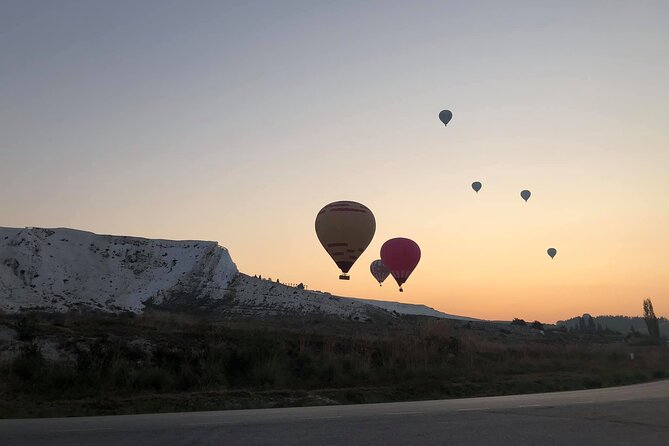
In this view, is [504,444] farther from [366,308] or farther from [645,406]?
[366,308]

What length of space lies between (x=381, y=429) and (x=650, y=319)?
344ft

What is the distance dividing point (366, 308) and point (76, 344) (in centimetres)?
6220

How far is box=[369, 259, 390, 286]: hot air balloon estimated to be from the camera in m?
58.1

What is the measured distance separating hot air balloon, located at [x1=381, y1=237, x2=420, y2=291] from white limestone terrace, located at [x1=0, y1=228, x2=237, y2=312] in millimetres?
38046

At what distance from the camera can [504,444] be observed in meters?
7.78

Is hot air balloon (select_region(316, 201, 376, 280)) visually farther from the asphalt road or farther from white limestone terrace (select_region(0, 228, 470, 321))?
white limestone terrace (select_region(0, 228, 470, 321))

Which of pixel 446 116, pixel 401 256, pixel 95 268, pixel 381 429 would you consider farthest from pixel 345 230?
pixel 95 268

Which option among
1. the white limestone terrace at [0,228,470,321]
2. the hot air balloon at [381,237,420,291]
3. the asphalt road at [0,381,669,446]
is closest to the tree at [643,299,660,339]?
the white limestone terrace at [0,228,470,321]

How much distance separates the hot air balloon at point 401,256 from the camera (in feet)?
140

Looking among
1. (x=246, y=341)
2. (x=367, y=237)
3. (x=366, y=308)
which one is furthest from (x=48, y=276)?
(x=246, y=341)

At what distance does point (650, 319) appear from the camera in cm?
10106

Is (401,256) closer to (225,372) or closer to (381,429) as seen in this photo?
(225,372)

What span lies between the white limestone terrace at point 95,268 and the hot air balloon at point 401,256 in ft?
125

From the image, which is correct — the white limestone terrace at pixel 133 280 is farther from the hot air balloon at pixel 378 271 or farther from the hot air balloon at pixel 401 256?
the hot air balloon at pixel 401 256
